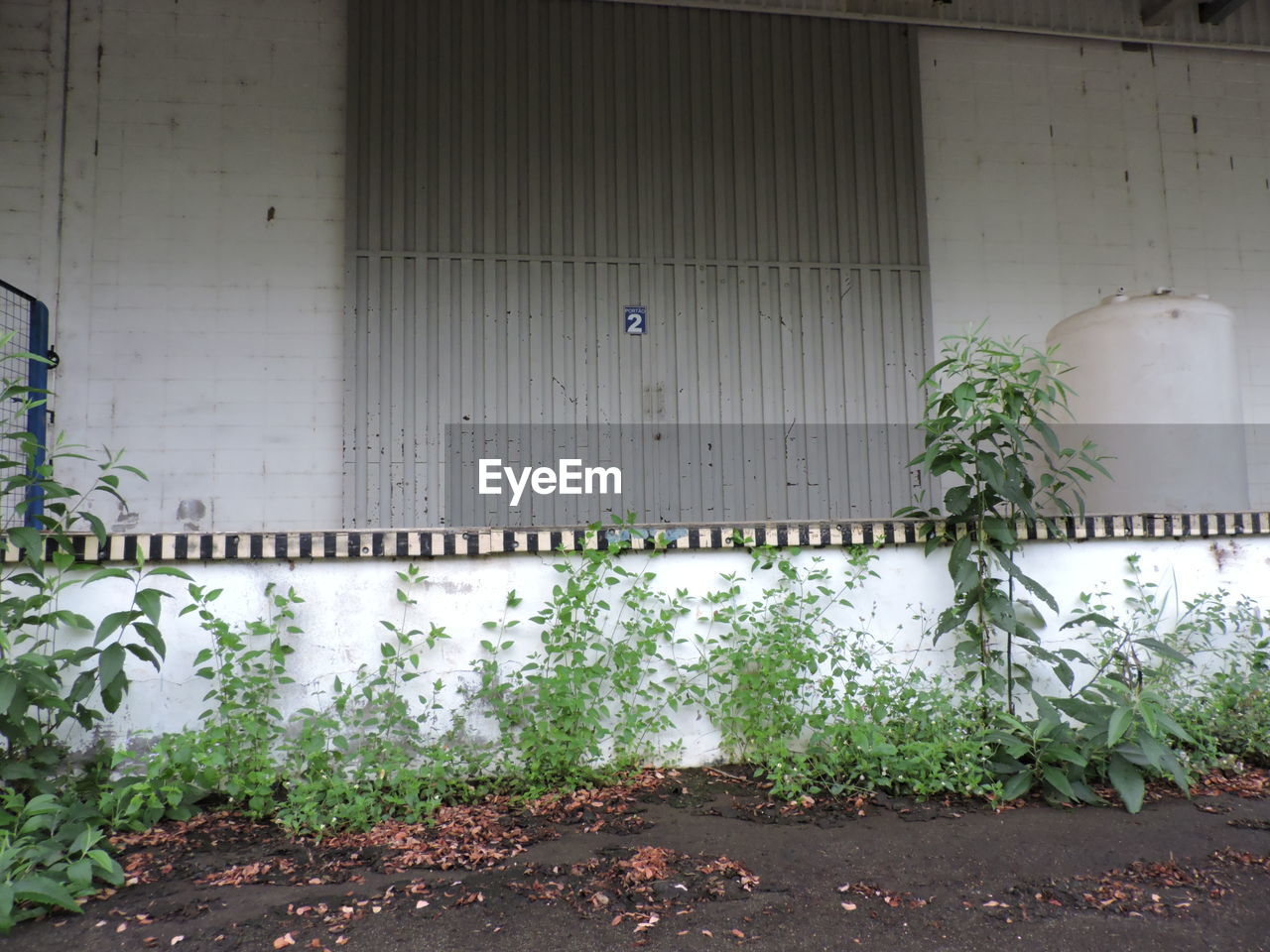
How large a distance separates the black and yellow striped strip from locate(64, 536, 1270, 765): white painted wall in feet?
0.17

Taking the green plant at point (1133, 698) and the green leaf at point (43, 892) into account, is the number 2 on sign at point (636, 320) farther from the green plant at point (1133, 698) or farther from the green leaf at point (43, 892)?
the green leaf at point (43, 892)

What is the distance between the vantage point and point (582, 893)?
2.52 m

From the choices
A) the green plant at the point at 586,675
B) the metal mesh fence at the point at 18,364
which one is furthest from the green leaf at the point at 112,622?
the metal mesh fence at the point at 18,364

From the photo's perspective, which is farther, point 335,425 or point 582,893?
point 335,425

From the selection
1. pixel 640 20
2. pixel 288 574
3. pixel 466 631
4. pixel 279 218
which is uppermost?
pixel 640 20

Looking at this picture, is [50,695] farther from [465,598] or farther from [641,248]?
[641,248]

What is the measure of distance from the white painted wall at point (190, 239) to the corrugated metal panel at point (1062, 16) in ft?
9.03

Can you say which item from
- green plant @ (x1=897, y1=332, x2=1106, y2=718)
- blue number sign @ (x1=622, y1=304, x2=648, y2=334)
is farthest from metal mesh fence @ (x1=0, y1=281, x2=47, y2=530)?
green plant @ (x1=897, y1=332, x2=1106, y2=718)

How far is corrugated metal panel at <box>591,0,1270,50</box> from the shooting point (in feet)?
21.8

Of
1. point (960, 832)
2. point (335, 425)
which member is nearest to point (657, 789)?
point (960, 832)

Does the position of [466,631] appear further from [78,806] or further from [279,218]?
[279,218]

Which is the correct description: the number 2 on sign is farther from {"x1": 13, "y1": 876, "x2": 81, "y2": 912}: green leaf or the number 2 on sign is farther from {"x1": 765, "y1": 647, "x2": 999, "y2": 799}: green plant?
{"x1": 13, "y1": 876, "x2": 81, "y2": 912}: green leaf

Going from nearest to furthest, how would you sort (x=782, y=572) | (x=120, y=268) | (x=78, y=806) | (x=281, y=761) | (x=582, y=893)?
(x=582, y=893) < (x=78, y=806) < (x=281, y=761) < (x=782, y=572) < (x=120, y=268)

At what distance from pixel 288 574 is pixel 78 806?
0.99m
